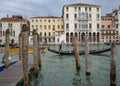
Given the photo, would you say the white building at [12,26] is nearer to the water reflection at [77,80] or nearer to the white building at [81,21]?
the white building at [81,21]

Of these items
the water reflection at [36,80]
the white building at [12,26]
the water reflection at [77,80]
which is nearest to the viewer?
the water reflection at [77,80]

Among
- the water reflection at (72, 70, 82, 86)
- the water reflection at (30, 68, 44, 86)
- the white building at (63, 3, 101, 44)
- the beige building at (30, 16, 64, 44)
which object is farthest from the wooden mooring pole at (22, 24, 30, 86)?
the beige building at (30, 16, 64, 44)

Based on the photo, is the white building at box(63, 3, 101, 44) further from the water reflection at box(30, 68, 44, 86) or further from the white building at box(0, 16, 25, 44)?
the water reflection at box(30, 68, 44, 86)

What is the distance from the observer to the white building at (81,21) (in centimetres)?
5409

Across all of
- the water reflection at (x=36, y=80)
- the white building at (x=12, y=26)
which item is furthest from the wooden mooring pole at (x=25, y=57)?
the white building at (x=12, y=26)

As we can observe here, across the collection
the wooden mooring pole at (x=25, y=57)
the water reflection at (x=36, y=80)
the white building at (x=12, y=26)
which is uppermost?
the white building at (x=12, y=26)

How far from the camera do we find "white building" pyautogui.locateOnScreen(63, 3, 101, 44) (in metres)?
54.1

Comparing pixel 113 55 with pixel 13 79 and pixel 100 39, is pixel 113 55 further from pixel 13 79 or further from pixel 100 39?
pixel 100 39

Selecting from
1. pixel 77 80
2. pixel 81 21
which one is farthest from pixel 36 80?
pixel 81 21

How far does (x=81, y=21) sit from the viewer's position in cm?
5441

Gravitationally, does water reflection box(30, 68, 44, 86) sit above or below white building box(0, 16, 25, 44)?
below

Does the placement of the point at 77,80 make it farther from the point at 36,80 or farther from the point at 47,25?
the point at 47,25

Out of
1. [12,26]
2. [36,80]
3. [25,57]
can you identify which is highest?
[12,26]

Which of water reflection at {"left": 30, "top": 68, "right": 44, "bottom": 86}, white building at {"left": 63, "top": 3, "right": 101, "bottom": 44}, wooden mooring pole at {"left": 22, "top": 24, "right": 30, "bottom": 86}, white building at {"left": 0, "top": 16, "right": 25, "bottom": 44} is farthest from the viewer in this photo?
white building at {"left": 63, "top": 3, "right": 101, "bottom": 44}
